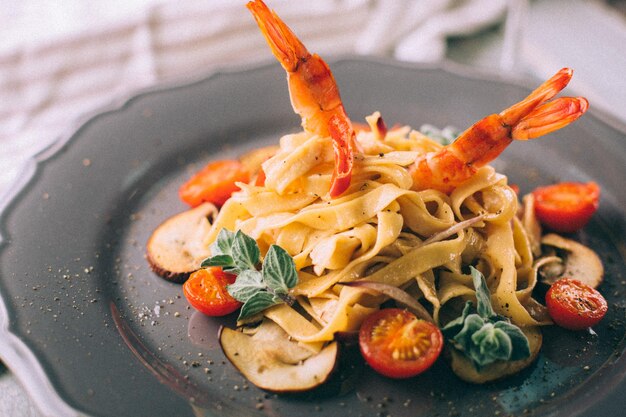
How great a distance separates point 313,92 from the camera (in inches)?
142

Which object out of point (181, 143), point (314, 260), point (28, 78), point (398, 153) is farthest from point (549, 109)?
point (28, 78)

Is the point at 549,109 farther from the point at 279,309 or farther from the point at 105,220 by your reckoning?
the point at 105,220

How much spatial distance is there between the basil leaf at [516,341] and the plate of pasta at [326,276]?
10 millimetres

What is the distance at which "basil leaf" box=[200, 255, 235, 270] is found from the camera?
3576 mm

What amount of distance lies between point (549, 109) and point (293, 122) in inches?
92.6

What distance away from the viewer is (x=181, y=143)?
197 inches

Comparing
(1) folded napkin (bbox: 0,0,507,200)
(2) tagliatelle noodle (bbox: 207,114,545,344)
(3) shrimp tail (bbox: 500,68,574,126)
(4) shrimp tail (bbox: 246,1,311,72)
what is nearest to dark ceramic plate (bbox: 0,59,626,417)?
(2) tagliatelle noodle (bbox: 207,114,545,344)

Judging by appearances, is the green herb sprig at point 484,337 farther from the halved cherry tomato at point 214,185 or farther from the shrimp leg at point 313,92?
the halved cherry tomato at point 214,185

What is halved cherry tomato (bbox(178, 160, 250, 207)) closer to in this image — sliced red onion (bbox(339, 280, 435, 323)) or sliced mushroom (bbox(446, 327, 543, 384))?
sliced red onion (bbox(339, 280, 435, 323))

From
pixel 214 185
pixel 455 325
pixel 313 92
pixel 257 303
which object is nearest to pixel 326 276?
pixel 257 303

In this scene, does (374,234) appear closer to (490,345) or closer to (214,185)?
(490,345)

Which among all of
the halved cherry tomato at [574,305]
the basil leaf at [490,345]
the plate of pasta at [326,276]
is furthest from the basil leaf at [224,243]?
the halved cherry tomato at [574,305]

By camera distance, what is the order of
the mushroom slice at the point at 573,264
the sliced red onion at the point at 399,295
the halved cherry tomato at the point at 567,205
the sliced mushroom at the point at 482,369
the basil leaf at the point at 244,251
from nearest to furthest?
1. the sliced mushroom at the point at 482,369
2. the sliced red onion at the point at 399,295
3. the basil leaf at the point at 244,251
4. the mushroom slice at the point at 573,264
5. the halved cherry tomato at the point at 567,205

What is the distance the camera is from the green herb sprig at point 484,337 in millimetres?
3131
